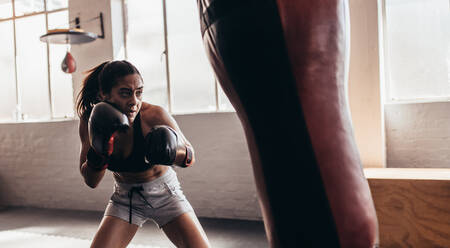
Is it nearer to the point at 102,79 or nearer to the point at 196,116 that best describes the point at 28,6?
the point at 196,116

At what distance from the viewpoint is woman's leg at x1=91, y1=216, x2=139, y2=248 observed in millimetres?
1649

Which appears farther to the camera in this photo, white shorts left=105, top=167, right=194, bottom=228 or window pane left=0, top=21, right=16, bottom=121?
window pane left=0, top=21, right=16, bottom=121

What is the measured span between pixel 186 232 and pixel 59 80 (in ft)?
13.5

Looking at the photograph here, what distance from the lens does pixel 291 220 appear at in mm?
A: 435

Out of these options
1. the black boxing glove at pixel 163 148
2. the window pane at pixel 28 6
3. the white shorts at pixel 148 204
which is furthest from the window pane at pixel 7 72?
the black boxing glove at pixel 163 148

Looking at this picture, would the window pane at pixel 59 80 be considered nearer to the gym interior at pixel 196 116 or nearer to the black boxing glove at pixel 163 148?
the gym interior at pixel 196 116

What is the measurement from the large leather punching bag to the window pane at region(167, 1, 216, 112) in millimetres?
3619

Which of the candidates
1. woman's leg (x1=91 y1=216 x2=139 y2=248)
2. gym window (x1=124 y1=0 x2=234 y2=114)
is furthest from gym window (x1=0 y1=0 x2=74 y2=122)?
woman's leg (x1=91 y1=216 x2=139 y2=248)

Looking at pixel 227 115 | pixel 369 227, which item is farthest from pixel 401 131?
pixel 369 227

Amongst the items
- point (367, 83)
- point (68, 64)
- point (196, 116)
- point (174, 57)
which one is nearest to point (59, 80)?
point (68, 64)

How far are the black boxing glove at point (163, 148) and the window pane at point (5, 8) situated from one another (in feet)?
16.6

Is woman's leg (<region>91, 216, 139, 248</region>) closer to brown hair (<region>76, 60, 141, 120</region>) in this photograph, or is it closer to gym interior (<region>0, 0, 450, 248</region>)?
brown hair (<region>76, 60, 141, 120</region>)

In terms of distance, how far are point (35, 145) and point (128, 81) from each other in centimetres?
405

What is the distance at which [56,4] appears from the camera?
5.00 metres
